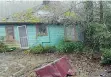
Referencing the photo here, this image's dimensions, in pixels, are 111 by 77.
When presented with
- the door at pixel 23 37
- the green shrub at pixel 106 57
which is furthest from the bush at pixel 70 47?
the green shrub at pixel 106 57

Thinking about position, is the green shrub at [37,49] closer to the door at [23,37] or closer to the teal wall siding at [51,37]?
the teal wall siding at [51,37]

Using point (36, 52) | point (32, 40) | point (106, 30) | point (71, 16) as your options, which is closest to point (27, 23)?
point (32, 40)

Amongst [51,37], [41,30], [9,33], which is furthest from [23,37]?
[51,37]

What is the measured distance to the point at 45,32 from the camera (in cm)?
1650

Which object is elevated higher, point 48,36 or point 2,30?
point 2,30

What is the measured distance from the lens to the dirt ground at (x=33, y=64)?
10.5 meters

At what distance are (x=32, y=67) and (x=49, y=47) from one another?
424 cm

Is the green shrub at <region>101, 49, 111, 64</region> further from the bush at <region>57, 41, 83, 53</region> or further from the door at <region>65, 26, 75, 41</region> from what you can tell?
the door at <region>65, 26, 75, 41</region>

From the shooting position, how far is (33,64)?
40.5ft

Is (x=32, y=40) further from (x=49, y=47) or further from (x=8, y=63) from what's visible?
(x=8, y=63)

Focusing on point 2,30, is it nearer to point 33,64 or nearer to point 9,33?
point 9,33

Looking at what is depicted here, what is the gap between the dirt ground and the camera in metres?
10.5

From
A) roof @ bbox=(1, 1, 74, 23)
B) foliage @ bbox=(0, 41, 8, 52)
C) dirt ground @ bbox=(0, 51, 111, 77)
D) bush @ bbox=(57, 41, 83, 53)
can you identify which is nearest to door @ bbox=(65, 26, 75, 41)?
bush @ bbox=(57, 41, 83, 53)

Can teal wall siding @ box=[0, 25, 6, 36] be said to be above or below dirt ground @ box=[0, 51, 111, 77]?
above
